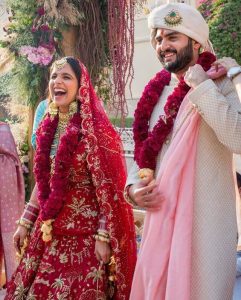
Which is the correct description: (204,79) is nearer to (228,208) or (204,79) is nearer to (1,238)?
(228,208)

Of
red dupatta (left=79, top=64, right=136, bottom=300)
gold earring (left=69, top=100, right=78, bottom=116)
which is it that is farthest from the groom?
gold earring (left=69, top=100, right=78, bottom=116)

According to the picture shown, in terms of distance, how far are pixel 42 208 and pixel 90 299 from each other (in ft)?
1.88

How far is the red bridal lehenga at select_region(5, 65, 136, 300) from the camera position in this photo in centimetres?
304

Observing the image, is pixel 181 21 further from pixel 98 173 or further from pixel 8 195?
pixel 8 195

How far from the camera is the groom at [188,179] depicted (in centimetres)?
229

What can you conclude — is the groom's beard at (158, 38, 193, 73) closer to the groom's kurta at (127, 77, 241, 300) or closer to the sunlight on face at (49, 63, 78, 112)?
the groom's kurta at (127, 77, 241, 300)

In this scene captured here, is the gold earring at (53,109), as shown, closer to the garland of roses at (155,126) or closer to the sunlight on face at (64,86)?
the sunlight on face at (64,86)

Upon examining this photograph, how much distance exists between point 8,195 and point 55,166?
1.22 meters

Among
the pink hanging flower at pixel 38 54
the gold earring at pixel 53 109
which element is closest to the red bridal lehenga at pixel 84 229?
the gold earring at pixel 53 109

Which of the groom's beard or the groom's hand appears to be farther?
the groom's beard

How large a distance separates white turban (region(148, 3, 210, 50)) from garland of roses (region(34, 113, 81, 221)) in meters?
0.86

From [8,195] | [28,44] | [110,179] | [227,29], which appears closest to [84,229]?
[110,179]

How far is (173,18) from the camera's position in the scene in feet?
8.35

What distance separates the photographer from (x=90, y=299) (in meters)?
3.00
